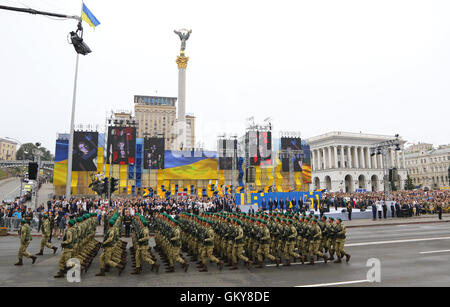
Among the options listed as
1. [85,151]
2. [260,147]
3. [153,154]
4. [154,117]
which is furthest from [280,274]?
[154,117]

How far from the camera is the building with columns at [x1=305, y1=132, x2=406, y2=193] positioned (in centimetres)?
8806

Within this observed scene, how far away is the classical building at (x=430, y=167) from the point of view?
10531 centimetres

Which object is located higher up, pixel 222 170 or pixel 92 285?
pixel 222 170

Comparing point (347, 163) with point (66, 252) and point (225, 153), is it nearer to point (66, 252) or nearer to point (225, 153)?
point (225, 153)

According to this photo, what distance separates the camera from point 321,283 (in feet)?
27.6

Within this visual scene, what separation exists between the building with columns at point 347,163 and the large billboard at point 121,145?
60319 millimetres

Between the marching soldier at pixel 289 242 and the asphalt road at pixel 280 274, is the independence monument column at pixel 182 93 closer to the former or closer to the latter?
the asphalt road at pixel 280 274

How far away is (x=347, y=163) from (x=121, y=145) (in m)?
67.5

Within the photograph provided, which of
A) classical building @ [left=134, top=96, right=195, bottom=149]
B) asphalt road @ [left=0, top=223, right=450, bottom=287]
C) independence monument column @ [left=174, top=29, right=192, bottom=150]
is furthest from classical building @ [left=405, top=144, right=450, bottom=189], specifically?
asphalt road @ [left=0, top=223, right=450, bottom=287]

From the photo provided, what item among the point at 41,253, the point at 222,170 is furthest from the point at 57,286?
the point at 222,170

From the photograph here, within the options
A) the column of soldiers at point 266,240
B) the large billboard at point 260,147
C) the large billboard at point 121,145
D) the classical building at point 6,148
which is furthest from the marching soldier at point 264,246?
the classical building at point 6,148

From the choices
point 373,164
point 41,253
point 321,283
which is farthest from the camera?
point 373,164
